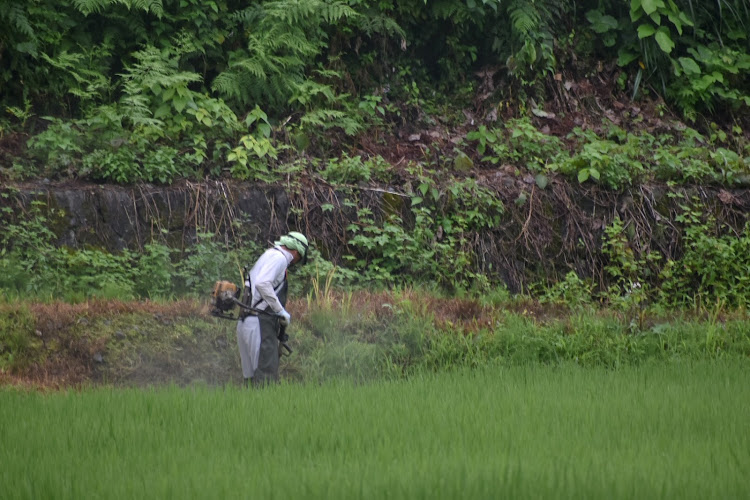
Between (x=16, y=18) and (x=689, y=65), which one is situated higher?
(x=16, y=18)

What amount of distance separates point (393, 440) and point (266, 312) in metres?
2.87

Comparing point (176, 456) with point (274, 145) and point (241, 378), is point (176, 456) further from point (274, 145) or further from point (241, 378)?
point (274, 145)

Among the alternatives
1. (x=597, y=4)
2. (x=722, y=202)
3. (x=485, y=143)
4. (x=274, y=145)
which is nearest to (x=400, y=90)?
(x=485, y=143)

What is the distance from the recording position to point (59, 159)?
39.3ft

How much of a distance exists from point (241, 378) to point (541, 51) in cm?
849

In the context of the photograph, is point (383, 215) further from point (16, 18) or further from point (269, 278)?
point (16, 18)

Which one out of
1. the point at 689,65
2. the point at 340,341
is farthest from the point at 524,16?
the point at 340,341

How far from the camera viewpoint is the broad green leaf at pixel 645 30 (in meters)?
15.1

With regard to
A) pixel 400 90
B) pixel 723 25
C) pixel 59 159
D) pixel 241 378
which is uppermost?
pixel 723 25

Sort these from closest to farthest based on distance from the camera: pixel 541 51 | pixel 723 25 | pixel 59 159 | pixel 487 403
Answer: pixel 487 403 < pixel 59 159 < pixel 541 51 < pixel 723 25

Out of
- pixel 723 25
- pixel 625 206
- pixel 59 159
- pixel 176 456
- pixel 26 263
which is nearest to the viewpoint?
pixel 176 456

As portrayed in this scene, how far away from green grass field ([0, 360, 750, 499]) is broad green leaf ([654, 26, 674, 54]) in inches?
308

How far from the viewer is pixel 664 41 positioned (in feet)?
49.2

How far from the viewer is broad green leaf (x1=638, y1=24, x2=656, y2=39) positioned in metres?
15.1
